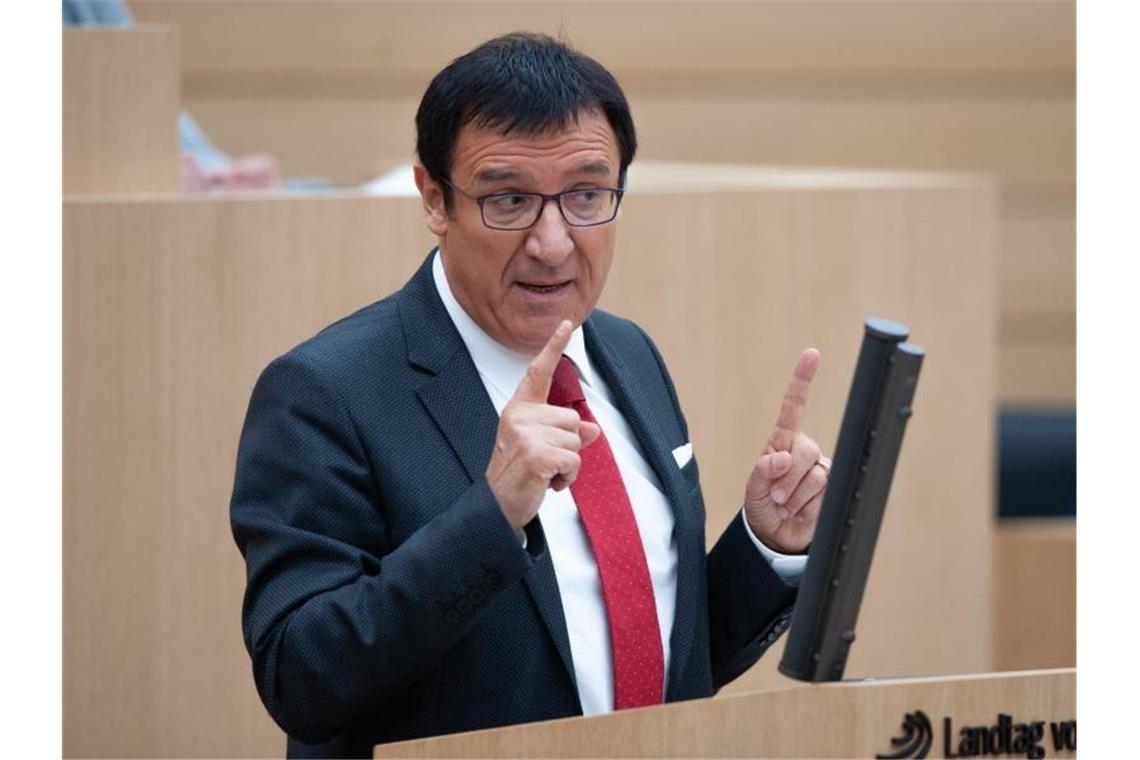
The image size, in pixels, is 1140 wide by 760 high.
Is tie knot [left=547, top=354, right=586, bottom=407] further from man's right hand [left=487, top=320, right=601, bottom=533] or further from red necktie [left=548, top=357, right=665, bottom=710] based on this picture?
man's right hand [left=487, top=320, right=601, bottom=533]

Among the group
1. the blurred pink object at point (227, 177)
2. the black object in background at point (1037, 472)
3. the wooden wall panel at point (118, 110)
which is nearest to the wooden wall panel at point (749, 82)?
the black object in background at point (1037, 472)

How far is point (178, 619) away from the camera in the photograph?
2.70 m

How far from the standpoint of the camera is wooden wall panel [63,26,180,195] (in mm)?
2758

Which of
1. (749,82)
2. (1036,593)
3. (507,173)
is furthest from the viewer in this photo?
(749,82)

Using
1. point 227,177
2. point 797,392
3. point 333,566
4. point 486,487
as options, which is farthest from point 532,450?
point 227,177

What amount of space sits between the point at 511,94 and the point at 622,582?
45cm

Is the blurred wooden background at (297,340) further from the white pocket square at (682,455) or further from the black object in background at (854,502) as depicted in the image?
the black object in background at (854,502)

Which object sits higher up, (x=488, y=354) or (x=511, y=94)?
(x=511, y=94)

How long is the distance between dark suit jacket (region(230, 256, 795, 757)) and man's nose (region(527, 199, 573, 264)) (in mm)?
137

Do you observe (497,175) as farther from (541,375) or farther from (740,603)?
(740,603)

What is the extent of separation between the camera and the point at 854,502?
4.01 ft

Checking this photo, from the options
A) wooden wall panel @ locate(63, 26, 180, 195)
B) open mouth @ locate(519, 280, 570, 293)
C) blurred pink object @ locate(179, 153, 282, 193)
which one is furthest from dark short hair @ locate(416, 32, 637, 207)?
blurred pink object @ locate(179, 153, 282, 193)

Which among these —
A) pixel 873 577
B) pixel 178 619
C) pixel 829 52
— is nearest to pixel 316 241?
pixel 178 619

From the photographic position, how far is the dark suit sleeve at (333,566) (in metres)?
1.41
